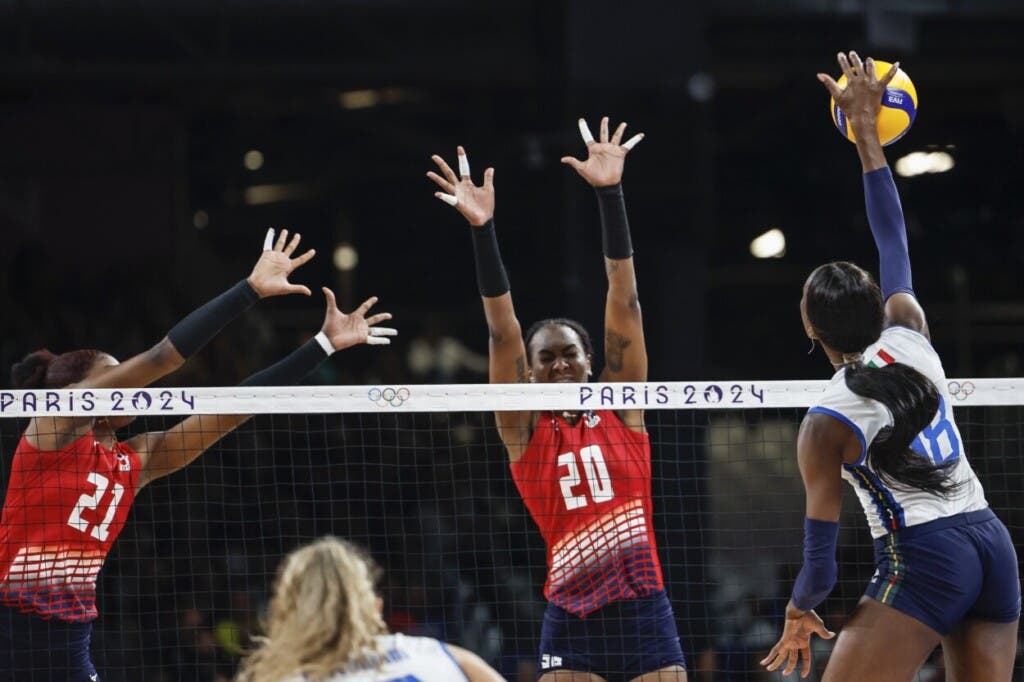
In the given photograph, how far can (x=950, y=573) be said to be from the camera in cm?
472

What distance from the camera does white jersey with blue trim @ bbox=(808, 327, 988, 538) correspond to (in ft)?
15.5

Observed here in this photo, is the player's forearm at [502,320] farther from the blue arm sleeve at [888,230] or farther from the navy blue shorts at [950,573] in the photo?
the navy blue shorts at [950,573]

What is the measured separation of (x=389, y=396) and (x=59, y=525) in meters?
1.62

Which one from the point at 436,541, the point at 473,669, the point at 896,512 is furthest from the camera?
the point at 436,541

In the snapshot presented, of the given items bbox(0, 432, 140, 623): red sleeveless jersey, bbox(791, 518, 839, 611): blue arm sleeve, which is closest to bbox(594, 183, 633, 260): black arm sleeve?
bbox(791, 518, 839, 611): blue arm sleeve

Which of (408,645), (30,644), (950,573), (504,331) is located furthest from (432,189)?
(408,645)

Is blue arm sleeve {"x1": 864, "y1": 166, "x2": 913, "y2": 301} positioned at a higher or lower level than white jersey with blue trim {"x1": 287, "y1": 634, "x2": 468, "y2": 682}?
higher

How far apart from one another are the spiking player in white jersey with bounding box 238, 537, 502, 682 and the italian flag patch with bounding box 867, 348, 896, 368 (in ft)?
6.30

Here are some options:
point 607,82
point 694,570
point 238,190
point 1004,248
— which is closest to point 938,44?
point 1004,248

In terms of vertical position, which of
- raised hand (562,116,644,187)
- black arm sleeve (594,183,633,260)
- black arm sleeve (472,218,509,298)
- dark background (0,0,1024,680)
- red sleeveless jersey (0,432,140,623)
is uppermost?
dark background (0,0,1024,680)

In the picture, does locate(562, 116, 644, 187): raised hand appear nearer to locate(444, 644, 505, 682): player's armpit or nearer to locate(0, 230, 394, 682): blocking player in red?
locate(0, 230, 394, 682): blocking player in red

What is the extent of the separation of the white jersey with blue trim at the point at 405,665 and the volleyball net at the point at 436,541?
16.7 ft

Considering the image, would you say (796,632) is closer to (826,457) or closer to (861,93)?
(826,457)

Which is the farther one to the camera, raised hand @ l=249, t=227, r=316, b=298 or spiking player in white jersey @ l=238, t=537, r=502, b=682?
raised hand @ l=249, t=227, r=316, b=298
